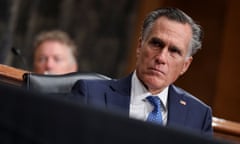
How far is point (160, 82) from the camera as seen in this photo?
99.0 inches

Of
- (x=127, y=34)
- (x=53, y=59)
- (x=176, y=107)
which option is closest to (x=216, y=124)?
(x=176, y=107)

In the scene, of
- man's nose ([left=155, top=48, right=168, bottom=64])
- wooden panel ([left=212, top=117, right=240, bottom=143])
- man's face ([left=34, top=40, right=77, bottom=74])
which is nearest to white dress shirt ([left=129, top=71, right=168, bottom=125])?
man's nose ([left=155, top=48, right=168, bottom=64])

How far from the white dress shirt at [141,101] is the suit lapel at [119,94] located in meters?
0.02

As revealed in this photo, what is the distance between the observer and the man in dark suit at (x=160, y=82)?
2.49 meters

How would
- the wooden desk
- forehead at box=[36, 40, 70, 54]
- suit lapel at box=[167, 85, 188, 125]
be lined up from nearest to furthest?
1. suit lapel at box=[167, 85, 188, 125]
2. the wooden desk
3. forehead at box=[36, 40, 70, 54]

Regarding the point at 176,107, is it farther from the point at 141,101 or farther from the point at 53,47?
the point at 53,47

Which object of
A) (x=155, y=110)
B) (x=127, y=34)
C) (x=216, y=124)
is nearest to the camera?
(x=155, y=110)

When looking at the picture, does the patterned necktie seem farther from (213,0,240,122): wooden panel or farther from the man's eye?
(213,0,240,122): wooden panel

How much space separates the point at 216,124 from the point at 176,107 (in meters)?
0.41

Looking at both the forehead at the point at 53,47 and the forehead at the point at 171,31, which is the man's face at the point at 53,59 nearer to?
the forehead at the point at 53,47

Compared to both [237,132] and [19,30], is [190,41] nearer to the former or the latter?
[237,132]

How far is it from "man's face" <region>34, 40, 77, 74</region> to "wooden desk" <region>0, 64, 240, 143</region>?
4.85ft

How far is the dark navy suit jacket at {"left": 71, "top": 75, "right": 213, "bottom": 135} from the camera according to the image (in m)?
2.46

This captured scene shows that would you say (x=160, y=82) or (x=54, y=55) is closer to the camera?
(x=160, y=82)
